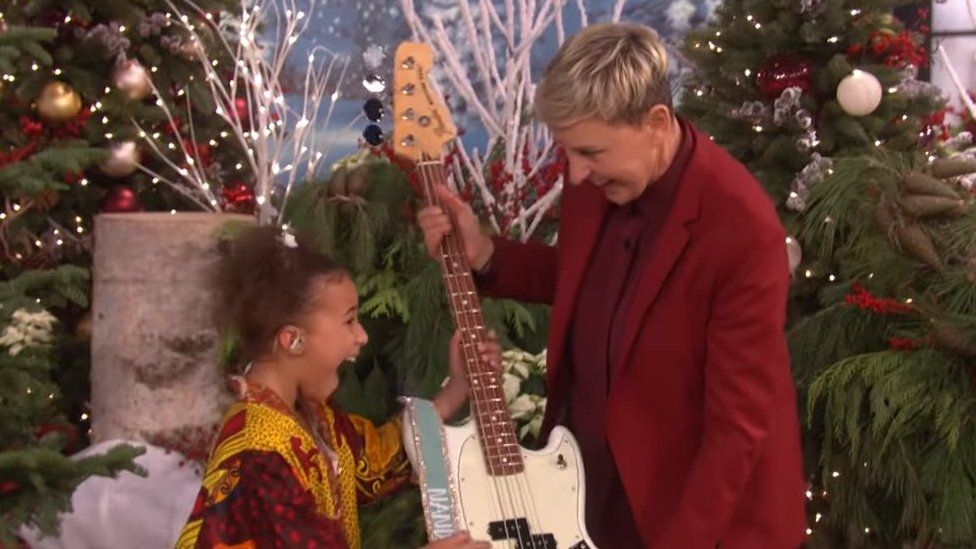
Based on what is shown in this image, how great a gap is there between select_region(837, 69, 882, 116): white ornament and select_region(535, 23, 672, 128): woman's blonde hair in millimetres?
1588

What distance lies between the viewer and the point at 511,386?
2.89 metres

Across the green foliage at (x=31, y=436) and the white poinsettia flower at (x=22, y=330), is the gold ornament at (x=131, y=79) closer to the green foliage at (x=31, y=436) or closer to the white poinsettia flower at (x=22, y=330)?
the green foliage at (x=31, y=436)

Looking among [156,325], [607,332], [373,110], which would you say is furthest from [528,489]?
[156,325]

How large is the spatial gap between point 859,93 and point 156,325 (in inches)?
78.7

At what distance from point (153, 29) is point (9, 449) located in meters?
2.56

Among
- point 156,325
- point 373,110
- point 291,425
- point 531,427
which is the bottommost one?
point 531,427

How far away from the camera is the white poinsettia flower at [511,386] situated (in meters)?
2.88

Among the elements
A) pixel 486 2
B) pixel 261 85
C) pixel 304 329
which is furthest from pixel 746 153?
pixel 304 329

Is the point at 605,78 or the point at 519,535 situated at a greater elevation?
the point at 605,78

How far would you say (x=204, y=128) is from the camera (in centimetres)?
433

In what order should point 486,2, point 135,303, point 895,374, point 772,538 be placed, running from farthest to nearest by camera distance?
1. point 486,2
2. point 135,303
3. point 895,374
4. point 772,538

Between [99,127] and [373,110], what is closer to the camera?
[373,110]

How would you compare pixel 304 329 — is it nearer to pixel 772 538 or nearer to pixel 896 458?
pixel 772 538

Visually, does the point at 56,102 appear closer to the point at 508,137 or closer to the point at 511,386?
the point at 508,137
